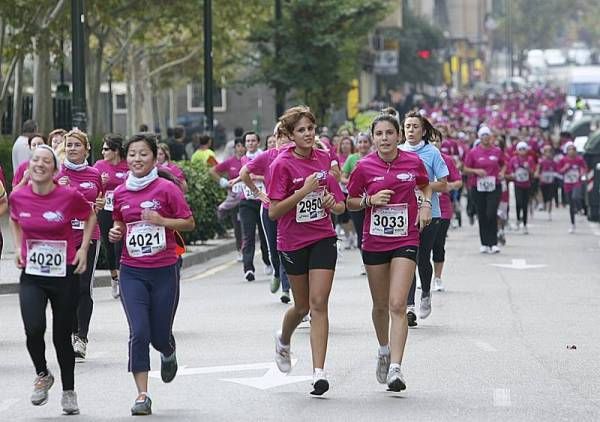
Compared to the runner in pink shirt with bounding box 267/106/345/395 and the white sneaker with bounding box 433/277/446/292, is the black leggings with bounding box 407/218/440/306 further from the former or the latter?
the runner in pink shirt with bounding box 267/106/345/395

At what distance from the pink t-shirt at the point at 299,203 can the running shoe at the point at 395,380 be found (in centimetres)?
100

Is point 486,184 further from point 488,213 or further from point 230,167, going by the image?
point 230,167

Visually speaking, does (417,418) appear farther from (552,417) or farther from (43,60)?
(43,60)

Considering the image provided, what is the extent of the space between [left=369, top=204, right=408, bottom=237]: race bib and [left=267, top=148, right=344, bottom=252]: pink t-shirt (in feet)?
1.02

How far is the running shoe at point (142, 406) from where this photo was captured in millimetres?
10414

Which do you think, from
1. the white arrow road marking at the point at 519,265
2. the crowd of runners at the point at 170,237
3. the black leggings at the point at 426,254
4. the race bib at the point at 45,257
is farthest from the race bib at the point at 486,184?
the race bib at the point at 45,257

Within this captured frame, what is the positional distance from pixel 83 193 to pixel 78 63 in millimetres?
10537

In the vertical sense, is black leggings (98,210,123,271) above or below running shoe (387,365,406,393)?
above

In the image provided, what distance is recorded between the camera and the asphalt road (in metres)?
10.7

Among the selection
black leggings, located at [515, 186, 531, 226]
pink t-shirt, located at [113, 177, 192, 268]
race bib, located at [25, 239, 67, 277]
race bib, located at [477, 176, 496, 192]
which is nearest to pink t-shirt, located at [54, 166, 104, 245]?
pink t-shirt, located at [113, 177, 192, 268]

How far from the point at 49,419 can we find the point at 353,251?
16.5 metres

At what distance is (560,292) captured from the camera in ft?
63.6

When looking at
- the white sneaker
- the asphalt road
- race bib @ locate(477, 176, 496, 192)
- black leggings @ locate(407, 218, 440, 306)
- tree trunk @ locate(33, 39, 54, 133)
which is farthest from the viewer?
tree trunk @ locate(33, 39, 54, 133)

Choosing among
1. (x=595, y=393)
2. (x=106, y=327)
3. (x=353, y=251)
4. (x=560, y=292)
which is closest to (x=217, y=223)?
(x=353, y=251)
